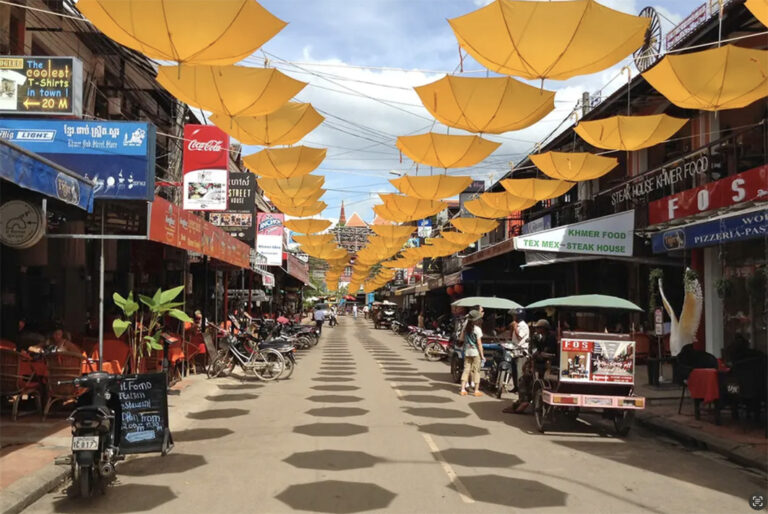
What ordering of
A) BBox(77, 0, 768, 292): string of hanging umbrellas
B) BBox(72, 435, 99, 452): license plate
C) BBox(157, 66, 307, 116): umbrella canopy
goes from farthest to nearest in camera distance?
BBox(157, 66, 307, 116): umbrella canopy, BBox(77, 0, 768, 292): string of hanging umbrellas, BBox(72, 435, 99, 452): license plate

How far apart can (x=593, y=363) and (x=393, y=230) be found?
17.1m

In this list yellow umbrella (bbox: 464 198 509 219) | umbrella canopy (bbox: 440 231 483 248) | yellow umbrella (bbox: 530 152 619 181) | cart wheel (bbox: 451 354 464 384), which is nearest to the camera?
yellow umbrella (bbox: 530 152 619 181)

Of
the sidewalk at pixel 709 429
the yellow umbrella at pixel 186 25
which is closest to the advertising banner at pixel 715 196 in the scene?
the sidewalk at pixel 709 429

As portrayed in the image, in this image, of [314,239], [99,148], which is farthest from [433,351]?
[99,148]

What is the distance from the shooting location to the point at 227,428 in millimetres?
10328

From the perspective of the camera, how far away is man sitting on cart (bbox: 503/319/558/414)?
11.6m

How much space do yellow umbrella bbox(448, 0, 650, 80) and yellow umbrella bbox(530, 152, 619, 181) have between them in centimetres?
622

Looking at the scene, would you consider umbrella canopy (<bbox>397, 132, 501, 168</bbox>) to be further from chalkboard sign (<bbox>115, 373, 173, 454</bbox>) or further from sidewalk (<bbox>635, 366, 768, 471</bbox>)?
chalkboard sign (<bbox>115, 373, 173, 454</bbox>)

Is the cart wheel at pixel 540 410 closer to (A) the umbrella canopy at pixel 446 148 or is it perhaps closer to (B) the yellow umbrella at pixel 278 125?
(A) the umbrella canopy at pixel 446 148

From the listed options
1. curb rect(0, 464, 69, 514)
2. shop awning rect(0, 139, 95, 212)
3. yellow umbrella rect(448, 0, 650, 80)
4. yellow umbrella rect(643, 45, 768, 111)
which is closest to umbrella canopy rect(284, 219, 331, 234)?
shop awning rect(0, 139, 95, 212)

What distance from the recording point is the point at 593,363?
10109mm

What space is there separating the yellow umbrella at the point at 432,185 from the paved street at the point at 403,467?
5516 mm

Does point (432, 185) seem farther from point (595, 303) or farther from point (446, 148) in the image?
point (595, 303)

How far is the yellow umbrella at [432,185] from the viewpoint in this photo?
1567 centimetres
